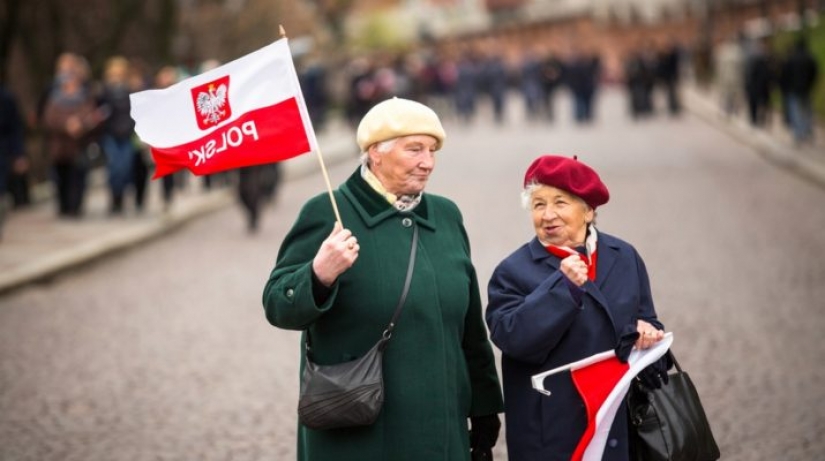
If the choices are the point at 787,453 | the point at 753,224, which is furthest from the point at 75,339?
the point at 753,224

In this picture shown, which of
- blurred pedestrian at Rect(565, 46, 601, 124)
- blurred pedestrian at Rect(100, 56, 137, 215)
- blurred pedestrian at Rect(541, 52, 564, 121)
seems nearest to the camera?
blurred pedestrian at Rect(100, 56, 137, 215)

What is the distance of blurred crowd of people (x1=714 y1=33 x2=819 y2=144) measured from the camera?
24453mm

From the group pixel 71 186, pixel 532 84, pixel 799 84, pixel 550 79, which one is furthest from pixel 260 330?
pixel 532 84

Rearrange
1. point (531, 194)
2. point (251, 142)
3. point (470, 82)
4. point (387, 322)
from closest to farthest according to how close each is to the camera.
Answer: point (387, 322)
point (531, 194)
point (251, 142)
point (470, 82)

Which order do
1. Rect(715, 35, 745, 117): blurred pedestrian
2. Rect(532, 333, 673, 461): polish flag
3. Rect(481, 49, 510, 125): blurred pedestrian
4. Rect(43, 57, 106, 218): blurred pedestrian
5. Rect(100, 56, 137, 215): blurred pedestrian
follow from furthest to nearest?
Rect(481, 49, 510, 125): blurred pedestrian → Rect(715, 35, 745, 117): blurred pedestrian → Rect(100, 56, 137, 215): blurred pedestrian → Rect(43, 57, 106, 218): blurred pedestrian → Rect(532, 333, 673, 461): polish flag

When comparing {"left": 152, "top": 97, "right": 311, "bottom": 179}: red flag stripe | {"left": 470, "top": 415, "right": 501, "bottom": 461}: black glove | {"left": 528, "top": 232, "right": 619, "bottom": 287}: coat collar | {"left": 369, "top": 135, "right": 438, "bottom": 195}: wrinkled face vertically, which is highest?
{"left": 152, "top": 97, "right": 311, "bottom": 179}: red flag stripe

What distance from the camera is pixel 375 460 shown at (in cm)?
416

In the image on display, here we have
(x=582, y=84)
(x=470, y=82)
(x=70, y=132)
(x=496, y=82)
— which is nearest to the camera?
(x=70, y=132)

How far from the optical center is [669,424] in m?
4.30

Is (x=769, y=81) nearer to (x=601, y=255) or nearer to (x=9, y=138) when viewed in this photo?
(x=9, y=138)

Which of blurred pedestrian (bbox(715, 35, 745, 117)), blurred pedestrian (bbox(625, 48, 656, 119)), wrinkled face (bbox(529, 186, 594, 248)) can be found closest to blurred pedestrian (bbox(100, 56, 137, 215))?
wrinkled face (bbox(529, 186, 594, 248))

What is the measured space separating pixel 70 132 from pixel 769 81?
50.9 feet

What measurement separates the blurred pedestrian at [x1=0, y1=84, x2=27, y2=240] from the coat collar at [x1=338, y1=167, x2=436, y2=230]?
462 inches

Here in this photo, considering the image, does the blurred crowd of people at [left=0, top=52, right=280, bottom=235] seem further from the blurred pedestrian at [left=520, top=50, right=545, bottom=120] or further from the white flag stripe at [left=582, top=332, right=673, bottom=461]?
the blurred pedestrian at [left=520, top=50, right=545, bottom=120]
